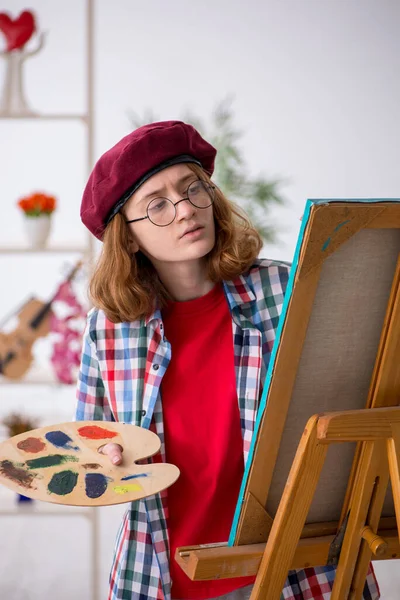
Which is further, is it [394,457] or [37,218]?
[37,218]

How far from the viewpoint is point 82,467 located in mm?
1271

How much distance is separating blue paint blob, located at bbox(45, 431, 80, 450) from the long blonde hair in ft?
1.11

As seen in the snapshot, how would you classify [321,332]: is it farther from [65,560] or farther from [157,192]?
[65,560]

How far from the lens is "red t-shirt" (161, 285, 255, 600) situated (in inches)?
59.9

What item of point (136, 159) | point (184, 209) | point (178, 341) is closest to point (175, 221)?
point (184, 209)

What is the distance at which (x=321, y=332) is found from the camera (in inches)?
45.9

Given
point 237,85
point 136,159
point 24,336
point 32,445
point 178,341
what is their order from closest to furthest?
point 32,445 → point 136,159 → point 178,341 → point 24,336 → point 237,85

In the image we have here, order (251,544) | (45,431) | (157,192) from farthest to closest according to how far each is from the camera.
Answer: (157,192), (45,431), (251,544)

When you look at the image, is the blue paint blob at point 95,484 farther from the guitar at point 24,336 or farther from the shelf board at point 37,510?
the guitar at point 24,336

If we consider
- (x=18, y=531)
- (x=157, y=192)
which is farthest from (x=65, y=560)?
(x=157, y=192)

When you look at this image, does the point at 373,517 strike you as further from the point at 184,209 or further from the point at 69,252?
the point at 69,252

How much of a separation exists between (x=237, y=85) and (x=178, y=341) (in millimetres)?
2581

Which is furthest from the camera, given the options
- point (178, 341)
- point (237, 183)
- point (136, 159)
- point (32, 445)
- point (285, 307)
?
point (237, 183)

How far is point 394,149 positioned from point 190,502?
9.38 ft
